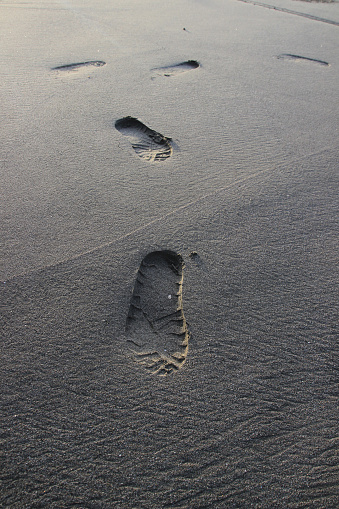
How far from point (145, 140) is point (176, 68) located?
5.42ft

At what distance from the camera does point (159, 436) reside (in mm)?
1404

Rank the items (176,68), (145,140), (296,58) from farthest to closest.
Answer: (296,58), (176,68), (145,140)

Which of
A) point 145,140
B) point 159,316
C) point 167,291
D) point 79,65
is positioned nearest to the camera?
point 159,316

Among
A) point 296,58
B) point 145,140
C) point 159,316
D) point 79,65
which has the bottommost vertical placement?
point 159,316

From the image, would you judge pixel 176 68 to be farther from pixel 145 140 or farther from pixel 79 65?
pixel 145 140

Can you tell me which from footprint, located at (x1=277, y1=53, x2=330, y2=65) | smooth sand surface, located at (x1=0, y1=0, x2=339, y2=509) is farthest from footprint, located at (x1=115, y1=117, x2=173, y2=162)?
footprint, located at (x1=277, y1=53, x2=330, y2=65)

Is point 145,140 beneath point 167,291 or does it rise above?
above

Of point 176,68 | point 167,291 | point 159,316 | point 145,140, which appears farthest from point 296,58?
point 159,316

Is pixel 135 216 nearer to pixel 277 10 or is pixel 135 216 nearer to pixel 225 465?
pixel 225 465

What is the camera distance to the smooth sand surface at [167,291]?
1340 mm

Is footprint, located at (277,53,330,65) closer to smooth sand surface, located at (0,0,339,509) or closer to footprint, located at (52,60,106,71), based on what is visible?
smooth sand surface, located at (0,0,339,509)

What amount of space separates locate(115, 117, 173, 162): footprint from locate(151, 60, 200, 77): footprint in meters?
1.19

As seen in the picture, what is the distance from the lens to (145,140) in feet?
9.84

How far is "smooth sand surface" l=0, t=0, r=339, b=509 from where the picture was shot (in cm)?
134
